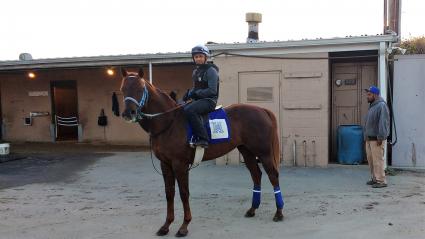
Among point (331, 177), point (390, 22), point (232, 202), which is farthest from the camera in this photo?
point (390, 22)

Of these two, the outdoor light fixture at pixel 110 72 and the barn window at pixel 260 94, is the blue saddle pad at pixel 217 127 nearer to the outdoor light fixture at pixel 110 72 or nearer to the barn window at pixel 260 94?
the barn window at pixel 260 94

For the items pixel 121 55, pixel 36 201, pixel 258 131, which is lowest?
pixel 36 201

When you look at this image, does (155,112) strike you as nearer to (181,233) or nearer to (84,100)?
(181,233)

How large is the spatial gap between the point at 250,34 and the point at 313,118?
2.98 meters

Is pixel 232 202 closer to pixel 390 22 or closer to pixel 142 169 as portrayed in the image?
pixel 142 169

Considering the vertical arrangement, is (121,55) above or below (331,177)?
above

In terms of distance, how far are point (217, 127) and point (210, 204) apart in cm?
169

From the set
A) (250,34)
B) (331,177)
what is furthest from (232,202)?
(250,34)

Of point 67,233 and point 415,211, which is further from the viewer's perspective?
point 415,211

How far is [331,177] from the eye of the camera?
923 cm

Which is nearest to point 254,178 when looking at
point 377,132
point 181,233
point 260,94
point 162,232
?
point 181,233

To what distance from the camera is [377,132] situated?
818cm

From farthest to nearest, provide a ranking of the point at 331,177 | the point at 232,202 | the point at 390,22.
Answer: the point at 390,22 → the point at 331,177 → the point at 232,202

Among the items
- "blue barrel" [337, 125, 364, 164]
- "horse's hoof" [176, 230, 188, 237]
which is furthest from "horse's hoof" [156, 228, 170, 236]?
"blue barrel" [337, 125, 364, 164]
